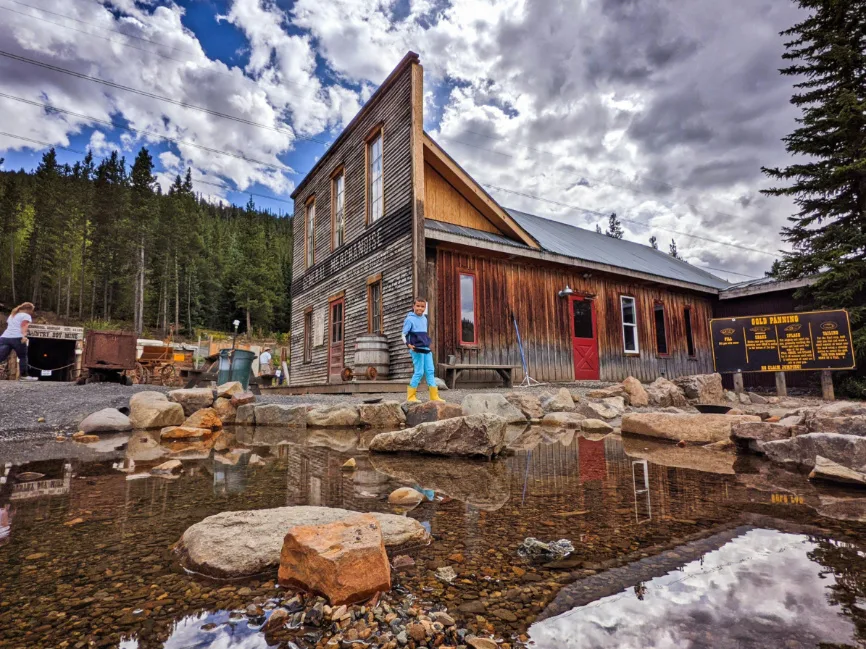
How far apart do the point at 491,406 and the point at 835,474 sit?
3897mm

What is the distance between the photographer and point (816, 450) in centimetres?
347

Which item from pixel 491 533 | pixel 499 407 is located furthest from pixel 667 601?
pixel 499 407

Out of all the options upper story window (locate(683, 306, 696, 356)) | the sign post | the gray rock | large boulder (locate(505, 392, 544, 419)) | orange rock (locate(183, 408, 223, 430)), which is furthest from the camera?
upper story window (locate(683, 306, 696, 356))

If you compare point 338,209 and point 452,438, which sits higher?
point 338,209

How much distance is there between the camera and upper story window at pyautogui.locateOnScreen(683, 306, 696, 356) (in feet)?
54.1

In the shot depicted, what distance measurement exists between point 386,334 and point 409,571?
9877mm

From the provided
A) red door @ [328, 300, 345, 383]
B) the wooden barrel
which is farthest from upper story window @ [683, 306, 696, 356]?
red door @ [328, 300, 345, 383]

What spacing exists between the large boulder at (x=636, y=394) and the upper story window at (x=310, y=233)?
40.4ft

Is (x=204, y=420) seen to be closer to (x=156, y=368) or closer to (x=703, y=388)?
(x=703, y=388)

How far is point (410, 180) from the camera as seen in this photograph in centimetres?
1084

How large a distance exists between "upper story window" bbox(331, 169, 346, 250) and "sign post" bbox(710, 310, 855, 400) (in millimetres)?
11606

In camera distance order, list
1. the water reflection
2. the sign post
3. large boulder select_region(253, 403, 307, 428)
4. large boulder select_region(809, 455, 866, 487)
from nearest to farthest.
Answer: the water reflection
large boulder select_region(809, 455, 866, 487)
large boulder select_region(253, 403, 307, 428)
the sign post

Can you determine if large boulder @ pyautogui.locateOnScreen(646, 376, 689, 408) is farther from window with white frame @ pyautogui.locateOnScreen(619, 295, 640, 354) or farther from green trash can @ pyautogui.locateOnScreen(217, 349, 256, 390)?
green trash can @ pyautogui.locateOnScreen(217, 349, 256, 390)

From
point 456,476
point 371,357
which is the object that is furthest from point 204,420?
point 371,357
